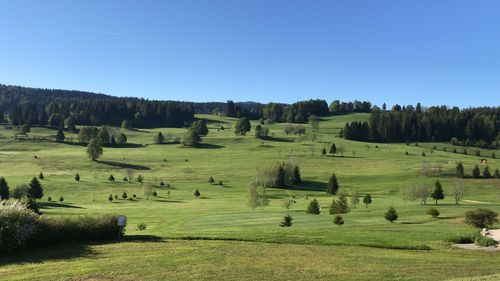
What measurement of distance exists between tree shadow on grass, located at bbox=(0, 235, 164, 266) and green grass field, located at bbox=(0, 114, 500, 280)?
0.06 m

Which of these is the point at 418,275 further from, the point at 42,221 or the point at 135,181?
the point at 135,181

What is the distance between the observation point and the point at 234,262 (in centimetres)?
2144

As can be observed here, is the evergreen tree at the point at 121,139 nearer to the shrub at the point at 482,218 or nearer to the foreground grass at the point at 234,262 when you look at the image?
the shrub at the point at 482,218

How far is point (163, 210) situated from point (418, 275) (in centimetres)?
5547

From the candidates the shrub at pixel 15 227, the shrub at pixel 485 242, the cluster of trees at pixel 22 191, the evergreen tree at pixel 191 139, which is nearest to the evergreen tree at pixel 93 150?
the evergreen tree at pixel 191 139

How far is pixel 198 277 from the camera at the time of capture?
18.8m

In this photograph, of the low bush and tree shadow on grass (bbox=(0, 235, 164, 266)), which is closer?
tree shadow on grass (bbox=(0, 235, 164, 266))

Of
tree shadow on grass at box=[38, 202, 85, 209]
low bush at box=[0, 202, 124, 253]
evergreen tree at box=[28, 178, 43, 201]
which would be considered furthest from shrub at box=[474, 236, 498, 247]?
evergreen tree at box=[28, 178, 43, 201]

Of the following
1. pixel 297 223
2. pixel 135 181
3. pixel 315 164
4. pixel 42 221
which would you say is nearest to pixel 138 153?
pixel 135 181

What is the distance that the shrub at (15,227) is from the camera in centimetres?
2364

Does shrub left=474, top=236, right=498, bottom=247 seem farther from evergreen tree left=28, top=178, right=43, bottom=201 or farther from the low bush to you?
evergreen tree left=28, top=178, right=43, bottom=201

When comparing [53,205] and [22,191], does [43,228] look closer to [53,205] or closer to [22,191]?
[53,205]

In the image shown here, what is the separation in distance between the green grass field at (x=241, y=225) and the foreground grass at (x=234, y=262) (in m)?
0.05

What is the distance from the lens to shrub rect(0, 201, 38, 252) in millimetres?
23641
